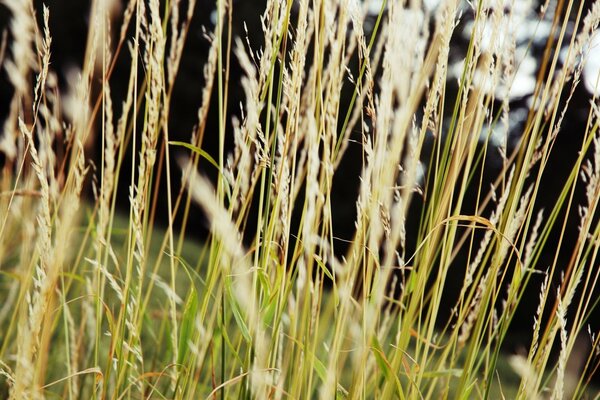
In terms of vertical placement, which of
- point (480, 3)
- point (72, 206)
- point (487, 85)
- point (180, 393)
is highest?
point (480, 3)

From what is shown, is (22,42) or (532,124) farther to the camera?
(532,124)

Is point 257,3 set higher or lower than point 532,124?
higher

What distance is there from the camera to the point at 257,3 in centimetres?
729

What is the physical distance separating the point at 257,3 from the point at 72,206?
6993mm

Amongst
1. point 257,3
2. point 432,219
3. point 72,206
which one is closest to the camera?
point 72,206

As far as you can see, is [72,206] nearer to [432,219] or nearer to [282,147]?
[282,147]

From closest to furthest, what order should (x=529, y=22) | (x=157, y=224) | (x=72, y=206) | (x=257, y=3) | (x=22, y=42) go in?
(x=22, y=42)
(x=72, y=206)
(x=529, y=22)
(x=257, y=3)
(x=157, y=224)

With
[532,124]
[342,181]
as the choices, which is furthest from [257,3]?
[532,124]

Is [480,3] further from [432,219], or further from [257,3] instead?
[257,3]

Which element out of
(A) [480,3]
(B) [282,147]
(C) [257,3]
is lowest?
(B) [282,147]

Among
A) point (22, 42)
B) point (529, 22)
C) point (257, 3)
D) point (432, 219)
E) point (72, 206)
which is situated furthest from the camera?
point (257, 3)

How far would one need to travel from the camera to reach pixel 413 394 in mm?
797

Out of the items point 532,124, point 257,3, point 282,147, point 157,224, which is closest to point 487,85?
point 532,124

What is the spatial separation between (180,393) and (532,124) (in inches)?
25.7
